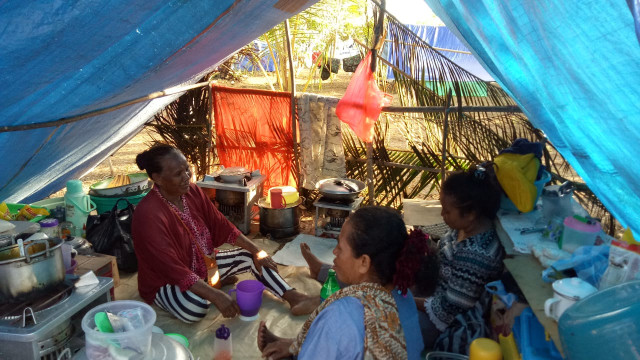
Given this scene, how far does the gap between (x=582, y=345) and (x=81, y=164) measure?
477 cm

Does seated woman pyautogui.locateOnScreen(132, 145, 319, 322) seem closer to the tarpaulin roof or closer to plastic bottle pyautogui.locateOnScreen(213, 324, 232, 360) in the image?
plastic bottle pyautogui.locateOnScreen(213, 324, 232, 360)

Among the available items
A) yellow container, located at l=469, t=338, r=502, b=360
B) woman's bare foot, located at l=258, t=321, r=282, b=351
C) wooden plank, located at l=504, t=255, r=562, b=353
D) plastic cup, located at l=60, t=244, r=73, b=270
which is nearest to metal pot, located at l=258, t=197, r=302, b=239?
plastic cup, located at l=60, t=244, r=73, b=270

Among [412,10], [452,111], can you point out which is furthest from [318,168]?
[412,10]

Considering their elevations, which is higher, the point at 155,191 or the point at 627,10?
the point at 627,10

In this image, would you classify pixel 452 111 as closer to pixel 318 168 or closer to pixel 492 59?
pixel 318 168

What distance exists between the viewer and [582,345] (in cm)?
143

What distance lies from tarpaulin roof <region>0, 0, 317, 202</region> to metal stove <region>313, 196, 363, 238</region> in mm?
1919

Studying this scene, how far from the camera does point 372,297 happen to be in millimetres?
1869

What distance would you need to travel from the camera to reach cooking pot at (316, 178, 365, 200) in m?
4.73

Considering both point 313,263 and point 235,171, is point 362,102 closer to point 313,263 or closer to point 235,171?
point 235,171

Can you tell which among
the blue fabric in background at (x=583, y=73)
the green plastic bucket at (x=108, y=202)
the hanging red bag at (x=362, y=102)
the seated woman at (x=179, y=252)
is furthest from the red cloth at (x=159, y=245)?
the blue fabric in background at (x=583, y=73)

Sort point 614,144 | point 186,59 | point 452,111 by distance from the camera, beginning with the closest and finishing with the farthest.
Answer: point 614,144
point 186,59
point 452,111

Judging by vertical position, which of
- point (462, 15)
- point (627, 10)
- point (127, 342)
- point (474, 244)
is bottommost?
point (127, 342)

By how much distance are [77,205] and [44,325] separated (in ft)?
8.46
